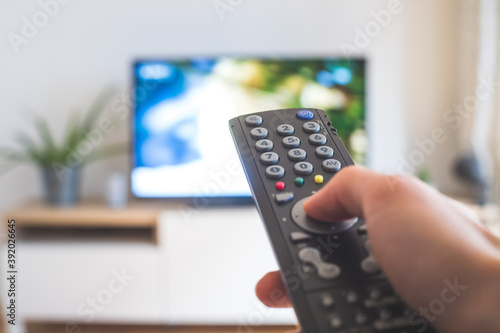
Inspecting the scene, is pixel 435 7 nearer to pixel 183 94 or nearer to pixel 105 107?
pixel 183 94

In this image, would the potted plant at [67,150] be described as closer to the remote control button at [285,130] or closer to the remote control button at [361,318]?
the remote control button at [285,130]

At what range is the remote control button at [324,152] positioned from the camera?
0.51 m

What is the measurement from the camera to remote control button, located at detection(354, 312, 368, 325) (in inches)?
13.8

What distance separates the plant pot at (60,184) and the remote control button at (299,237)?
1423mm

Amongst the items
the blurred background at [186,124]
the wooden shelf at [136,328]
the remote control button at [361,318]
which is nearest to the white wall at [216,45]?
the blurred background at [186,124]

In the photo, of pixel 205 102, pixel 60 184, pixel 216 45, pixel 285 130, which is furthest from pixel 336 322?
pixel 216 45

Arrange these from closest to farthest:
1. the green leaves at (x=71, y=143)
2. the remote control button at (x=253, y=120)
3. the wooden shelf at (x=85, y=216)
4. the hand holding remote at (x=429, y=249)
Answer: the hand holding remote at (x=429, y=249) < the remote control button at (x=253, y=120) < the wooden shelf at (x=85, y=216) < the green leaves at (x=71, y=143)

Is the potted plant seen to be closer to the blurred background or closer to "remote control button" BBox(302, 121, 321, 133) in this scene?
the blurred background

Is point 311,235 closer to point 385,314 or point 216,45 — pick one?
point 385,314

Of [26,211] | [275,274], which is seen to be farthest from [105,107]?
[275,274]

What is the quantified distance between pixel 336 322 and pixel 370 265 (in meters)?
0.07

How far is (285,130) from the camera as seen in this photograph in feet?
1.77

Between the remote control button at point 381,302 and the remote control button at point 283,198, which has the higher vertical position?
the remote control button at point 283,198

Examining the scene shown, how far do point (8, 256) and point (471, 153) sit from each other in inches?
65.1
